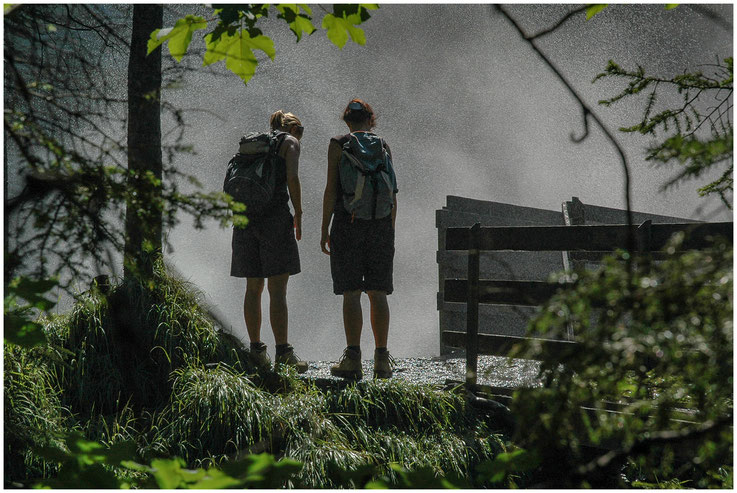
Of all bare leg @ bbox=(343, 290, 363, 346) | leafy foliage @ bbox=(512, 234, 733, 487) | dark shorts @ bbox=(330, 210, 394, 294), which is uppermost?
dark shorts @ bbox=(330, 210, 394, 294)

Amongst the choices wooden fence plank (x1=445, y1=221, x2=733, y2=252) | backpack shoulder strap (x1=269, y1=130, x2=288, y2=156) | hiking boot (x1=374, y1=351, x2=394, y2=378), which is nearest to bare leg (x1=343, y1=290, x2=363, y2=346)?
hiking boot (x1=374, y1=351, x2=394, y2=378)

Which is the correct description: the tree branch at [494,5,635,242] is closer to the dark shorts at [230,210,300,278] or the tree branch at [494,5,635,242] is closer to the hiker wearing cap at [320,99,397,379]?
the hiker wearing cap at [320,99,397,379]

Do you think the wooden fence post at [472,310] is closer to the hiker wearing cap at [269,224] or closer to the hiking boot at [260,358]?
the hiker wearing cap at [269,224]

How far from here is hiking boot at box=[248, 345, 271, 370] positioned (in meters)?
4.61

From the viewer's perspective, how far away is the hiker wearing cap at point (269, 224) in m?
4.39

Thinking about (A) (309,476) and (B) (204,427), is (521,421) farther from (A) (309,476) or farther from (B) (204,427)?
(B) (204,427)

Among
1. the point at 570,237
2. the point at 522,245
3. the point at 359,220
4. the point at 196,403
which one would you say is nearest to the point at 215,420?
the point at 196,403

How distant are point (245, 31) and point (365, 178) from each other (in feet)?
7.65

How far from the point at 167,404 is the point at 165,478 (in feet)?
10.3

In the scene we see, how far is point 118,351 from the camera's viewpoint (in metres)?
4.49

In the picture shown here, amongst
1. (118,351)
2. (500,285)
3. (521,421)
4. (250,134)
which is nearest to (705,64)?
(521,421)

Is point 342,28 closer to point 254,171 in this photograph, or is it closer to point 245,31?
point 245,31

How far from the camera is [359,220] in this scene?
4355mm

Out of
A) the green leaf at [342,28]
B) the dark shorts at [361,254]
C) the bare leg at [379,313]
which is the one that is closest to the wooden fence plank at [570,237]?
the dark shorts at [361,254]
